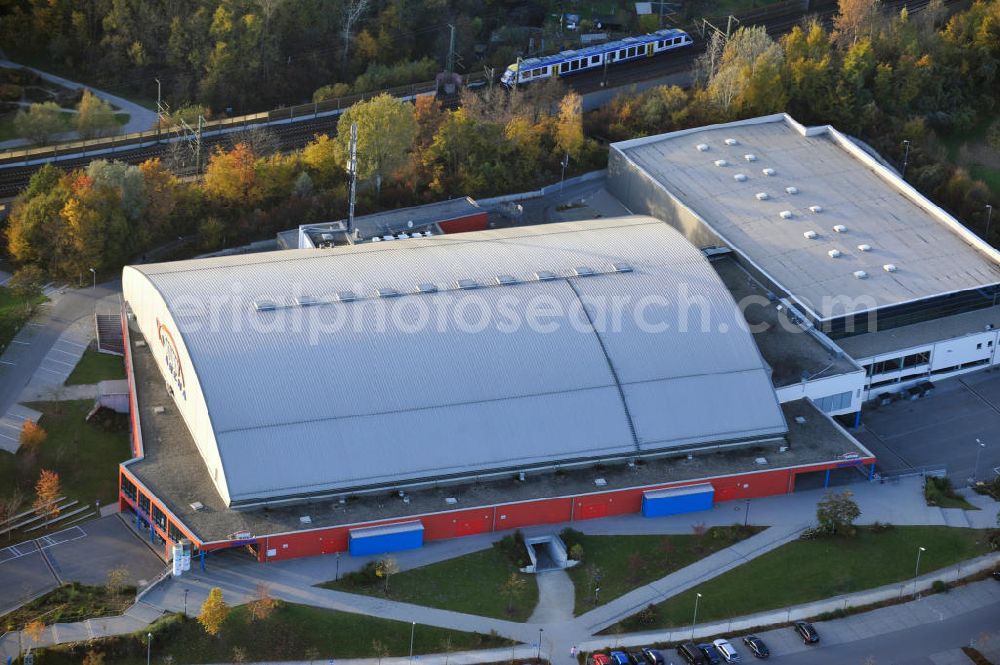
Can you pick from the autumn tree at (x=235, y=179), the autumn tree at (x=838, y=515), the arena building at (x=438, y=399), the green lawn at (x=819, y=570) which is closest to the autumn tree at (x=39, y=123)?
the autumn tree at (x=235, y=179)

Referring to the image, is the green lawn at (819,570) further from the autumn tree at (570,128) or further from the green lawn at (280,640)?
the autumn tree at (570,128)

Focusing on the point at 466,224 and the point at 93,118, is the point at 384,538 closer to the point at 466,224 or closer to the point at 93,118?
the point at 466,224

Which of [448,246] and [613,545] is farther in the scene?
[448,246]

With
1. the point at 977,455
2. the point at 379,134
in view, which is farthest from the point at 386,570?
the point at 379,134

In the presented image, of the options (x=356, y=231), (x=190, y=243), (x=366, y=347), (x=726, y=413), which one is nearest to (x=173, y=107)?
(x=190, y=243)

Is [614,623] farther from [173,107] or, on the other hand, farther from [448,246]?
[173,107]

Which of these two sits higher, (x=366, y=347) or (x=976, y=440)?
(x=366, y=347)

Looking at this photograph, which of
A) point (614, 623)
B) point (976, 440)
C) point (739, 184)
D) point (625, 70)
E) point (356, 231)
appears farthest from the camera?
point (625, 70)
